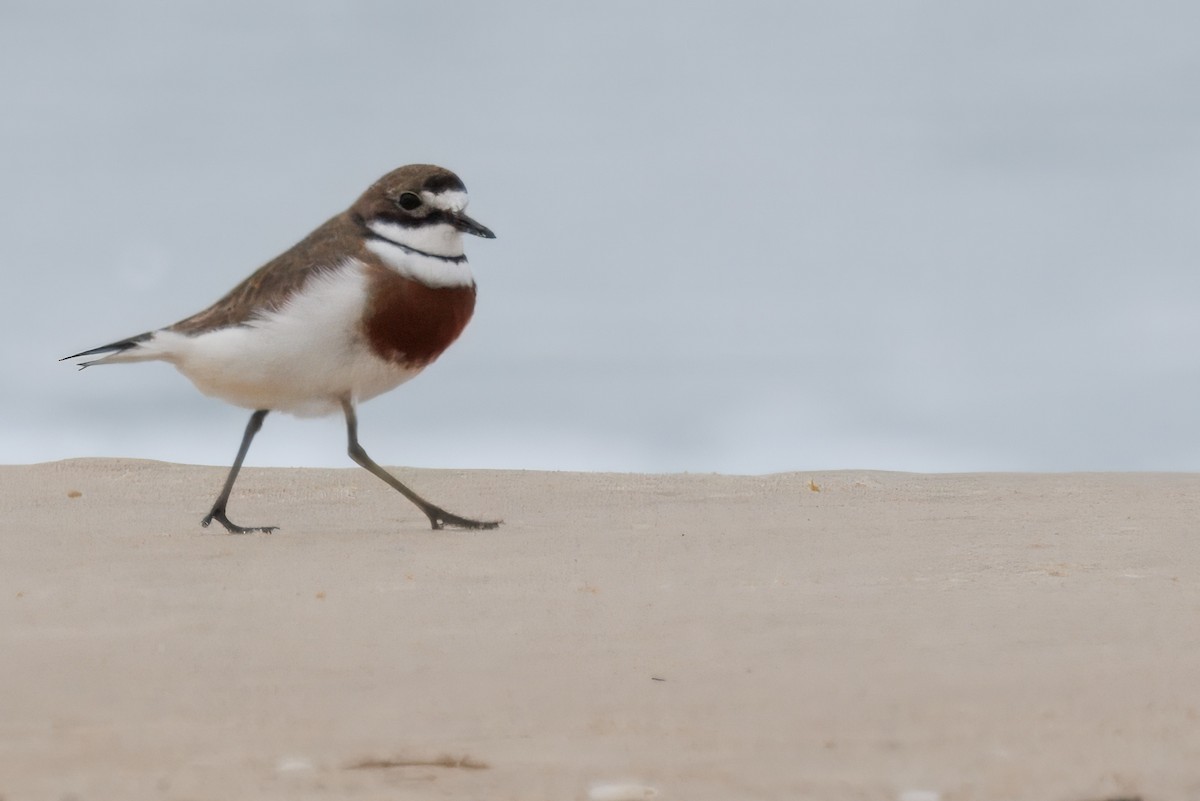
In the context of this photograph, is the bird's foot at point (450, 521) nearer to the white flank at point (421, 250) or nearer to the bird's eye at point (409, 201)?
the white flank at point (421, 250)

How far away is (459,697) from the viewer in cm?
397

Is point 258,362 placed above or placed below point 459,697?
above

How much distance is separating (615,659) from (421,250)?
2819mm

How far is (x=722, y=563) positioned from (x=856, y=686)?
1.81 m

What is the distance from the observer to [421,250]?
660 centimetres

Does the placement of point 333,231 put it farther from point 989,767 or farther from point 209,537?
point 989,767

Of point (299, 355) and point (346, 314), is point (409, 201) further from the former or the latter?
point (299, 355)

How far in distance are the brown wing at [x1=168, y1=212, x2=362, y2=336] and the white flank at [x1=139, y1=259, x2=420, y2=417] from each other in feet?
0.16

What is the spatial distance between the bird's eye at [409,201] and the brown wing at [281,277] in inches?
9.2

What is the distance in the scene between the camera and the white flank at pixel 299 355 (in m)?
6.44

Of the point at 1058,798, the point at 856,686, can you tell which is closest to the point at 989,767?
the point at 1058,798

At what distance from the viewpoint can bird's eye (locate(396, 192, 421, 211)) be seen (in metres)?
6.66

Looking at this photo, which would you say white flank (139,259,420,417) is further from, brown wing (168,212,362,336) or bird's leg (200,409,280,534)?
bird's leg (200,409,280,534)

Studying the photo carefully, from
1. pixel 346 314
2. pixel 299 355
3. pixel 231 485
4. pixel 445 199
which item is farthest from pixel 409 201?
pixel 231 485
